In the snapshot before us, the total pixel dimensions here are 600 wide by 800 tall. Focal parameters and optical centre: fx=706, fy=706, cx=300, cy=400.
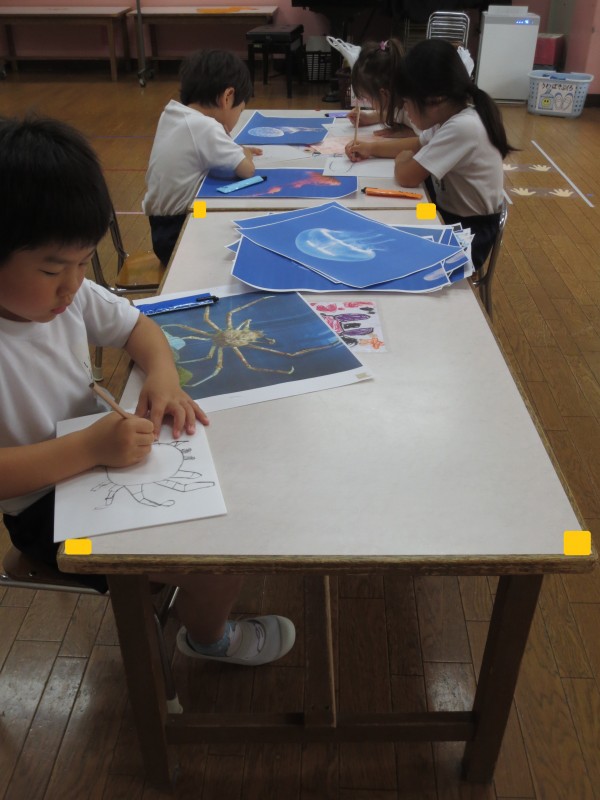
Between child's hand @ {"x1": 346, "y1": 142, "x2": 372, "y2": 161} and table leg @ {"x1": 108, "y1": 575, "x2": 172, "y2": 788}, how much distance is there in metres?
1.60

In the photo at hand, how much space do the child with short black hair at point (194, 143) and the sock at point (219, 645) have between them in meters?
1.22

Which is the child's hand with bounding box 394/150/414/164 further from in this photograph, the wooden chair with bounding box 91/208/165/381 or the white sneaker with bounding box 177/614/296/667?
the white sneaker with bounding box 177/614/296/667

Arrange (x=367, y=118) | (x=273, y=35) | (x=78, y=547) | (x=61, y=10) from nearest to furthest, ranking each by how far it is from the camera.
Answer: (x=78, y=547), (x=367, y=118), (x=273, y=35), (x=61, y=10)

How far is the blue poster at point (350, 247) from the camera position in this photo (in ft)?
4.64

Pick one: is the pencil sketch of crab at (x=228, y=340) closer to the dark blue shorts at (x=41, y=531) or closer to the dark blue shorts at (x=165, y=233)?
the dark blue shorts at (x=41, y=531)

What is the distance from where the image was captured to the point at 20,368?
102 cm

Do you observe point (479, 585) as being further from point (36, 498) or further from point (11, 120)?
point (11, 120)

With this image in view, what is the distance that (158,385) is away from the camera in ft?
→ 3.36

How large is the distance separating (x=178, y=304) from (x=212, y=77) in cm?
114

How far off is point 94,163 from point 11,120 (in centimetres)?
11

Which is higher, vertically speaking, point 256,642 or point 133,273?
point 133,273

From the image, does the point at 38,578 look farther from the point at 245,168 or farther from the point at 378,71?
the point at 378,71

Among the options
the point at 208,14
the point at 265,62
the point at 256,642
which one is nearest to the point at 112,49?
the point at 208,14

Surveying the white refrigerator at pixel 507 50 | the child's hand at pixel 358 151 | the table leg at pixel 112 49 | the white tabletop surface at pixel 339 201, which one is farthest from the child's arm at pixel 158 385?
the table leg at pixel 112 49
